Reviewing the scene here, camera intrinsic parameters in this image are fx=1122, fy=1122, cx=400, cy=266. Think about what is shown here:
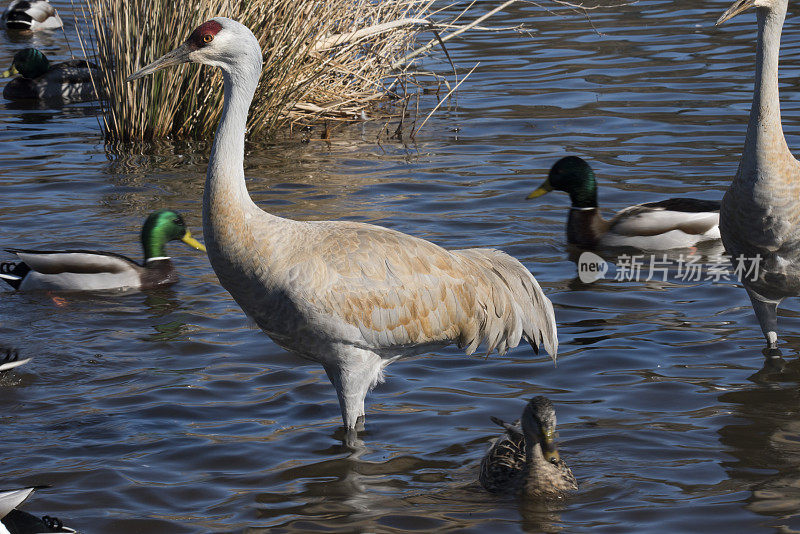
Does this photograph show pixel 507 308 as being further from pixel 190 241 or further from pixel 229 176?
pixel 190 241

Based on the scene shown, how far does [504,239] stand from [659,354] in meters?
2.58

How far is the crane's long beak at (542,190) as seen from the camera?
34.2ft

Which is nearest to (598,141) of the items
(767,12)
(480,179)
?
(480,179)

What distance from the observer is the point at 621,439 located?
6.35 m

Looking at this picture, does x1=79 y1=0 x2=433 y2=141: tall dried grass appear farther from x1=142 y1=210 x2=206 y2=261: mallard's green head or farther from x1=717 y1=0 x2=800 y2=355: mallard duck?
x1=717 y1=0 x2=800 y2=355: mallard duck

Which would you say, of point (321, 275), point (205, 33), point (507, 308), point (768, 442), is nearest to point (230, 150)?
point (205, 33)

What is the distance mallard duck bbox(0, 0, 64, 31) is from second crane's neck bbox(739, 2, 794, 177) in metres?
16.4

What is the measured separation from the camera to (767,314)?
7.39 meters

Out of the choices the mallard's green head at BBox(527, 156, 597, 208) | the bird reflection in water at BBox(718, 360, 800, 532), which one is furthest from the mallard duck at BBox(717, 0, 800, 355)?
the mallard's green head at BBox(527, 156, 597, 208)

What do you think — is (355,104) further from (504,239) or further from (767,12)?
(767,12)

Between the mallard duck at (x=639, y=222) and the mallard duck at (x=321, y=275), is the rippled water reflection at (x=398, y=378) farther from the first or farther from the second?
the mallard duck at (x=321, y=275)

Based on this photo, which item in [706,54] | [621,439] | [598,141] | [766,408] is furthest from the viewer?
[706,54]

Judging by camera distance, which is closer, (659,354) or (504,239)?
(659,354)

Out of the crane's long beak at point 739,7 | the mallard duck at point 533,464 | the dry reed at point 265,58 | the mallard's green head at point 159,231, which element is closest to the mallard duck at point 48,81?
the dry reed at point 265,58
